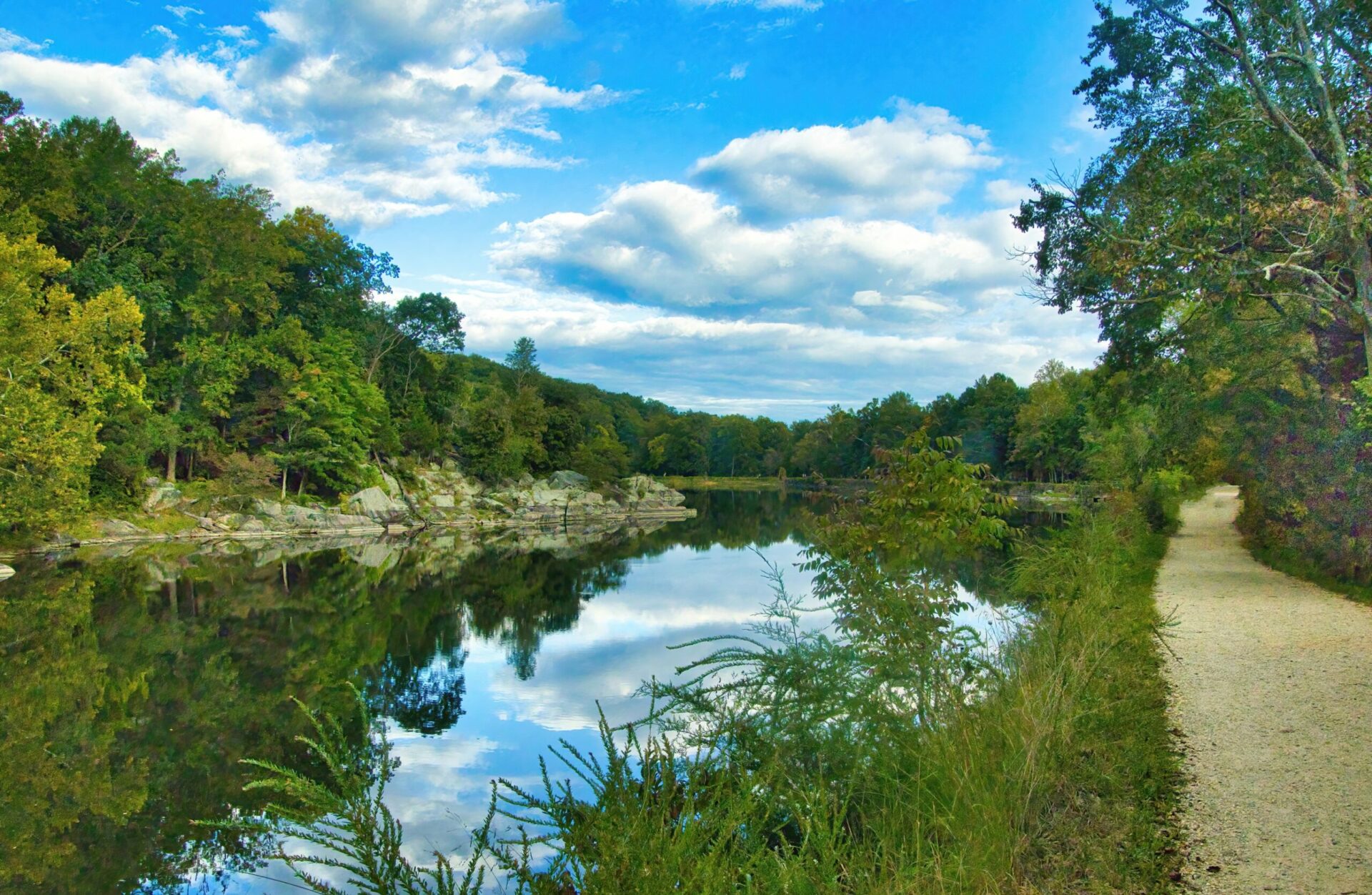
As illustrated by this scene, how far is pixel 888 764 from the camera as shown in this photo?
3930 millimetres

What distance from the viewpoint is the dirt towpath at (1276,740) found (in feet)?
13.2

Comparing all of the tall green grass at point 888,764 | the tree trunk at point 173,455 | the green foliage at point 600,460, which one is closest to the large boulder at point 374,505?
the tree trunk at point 173,455

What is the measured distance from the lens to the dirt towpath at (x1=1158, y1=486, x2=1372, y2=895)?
4.02 m

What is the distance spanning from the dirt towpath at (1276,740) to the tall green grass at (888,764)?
0.94 feet

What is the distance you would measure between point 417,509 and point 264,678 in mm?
29392

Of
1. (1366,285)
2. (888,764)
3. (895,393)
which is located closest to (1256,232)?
(1366,285)

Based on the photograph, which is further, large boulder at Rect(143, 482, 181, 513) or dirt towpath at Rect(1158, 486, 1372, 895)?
large boulder at Rect(143, 482, 181, 513)

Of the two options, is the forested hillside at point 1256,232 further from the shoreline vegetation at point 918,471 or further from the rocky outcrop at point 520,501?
the rocky outcrop at point 520,501

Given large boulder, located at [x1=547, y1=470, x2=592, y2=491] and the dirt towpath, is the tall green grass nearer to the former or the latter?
the dirt towpath

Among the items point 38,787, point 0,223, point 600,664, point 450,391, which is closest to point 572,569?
point 600,664

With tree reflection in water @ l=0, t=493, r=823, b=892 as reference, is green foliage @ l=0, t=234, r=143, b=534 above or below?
above

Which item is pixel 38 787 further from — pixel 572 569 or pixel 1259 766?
pixel 572 569

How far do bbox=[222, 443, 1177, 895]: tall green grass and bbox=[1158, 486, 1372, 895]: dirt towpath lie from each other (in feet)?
0.94

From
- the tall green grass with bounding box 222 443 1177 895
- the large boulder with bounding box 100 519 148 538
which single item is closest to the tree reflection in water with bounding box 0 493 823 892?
the large boulder with bounding box 100 519 148 538
